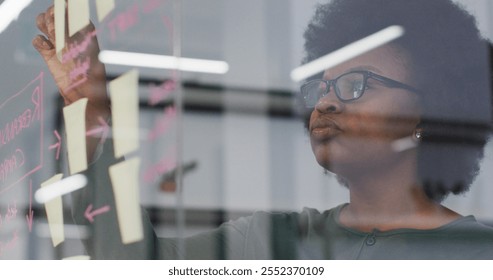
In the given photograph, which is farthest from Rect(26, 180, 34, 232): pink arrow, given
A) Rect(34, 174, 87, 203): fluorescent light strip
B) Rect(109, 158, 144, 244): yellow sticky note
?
Rect(109, 158, 144, 244): yellow sticky note

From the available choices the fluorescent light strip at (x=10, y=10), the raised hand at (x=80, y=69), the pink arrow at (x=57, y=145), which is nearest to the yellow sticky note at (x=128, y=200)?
the raised hand at (x=80, y=69)

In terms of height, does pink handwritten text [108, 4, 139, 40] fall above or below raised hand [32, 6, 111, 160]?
above

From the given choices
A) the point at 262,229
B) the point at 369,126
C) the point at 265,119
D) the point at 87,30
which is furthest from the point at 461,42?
the point at 87,30

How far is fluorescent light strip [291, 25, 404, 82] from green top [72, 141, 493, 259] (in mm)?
266

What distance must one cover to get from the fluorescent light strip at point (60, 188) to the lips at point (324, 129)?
1.95 ft

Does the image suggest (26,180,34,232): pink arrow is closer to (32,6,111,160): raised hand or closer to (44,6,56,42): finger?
(32,6,111,160): raised hand

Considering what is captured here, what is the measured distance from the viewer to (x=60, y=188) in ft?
6.93

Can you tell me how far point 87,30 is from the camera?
212 cm

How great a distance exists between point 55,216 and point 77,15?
0.47 meters

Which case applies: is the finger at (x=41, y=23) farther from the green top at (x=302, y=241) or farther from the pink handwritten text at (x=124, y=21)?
the green top at (x=302, y=241)

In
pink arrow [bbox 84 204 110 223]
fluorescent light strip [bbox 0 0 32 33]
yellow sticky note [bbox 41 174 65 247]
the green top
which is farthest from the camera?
fluorescent light strip [bbox 0 0 32 33]

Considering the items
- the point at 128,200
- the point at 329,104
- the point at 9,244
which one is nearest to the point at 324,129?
the point at 329,104

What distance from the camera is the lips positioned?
1.71m
